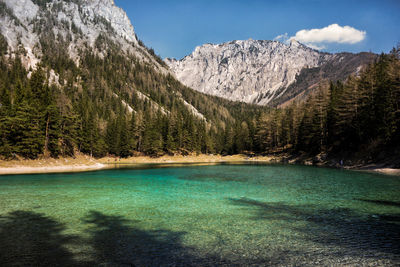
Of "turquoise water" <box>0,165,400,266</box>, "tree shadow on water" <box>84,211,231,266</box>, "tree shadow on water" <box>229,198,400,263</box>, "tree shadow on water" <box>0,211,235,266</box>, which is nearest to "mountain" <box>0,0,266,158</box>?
"turquoise water" <box>0,165,400,266</box>

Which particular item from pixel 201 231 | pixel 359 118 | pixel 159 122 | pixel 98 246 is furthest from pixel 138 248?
pixel 159 122

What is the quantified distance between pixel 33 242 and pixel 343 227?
1491 cm

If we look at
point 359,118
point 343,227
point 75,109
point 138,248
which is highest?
point 75,109

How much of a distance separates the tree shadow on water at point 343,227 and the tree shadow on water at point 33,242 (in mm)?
10223

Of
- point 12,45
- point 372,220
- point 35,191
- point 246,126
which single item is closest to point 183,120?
point 246,126

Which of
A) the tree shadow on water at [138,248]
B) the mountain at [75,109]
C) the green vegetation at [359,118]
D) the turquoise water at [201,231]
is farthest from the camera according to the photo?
the mountain at [75,109]

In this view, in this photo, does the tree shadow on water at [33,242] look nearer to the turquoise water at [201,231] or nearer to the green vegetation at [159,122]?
the turquoise water at [201,231]

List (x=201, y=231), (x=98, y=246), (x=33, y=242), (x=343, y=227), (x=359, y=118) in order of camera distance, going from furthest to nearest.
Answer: (x=359, y=118) < (x=343, y=227) < (x=201, y=231) < (x=33, y=242) < (x=98, y=246)

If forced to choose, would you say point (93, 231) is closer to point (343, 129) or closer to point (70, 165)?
point (70, 165)

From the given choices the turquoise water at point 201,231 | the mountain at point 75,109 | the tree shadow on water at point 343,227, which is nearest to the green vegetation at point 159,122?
the mountain at point 75,109

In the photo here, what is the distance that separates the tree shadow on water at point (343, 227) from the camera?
9.93 meters

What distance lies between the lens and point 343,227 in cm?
1280

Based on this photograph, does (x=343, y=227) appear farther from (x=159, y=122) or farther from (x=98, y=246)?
(x=159, y=122)

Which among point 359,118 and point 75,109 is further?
point 75,109
